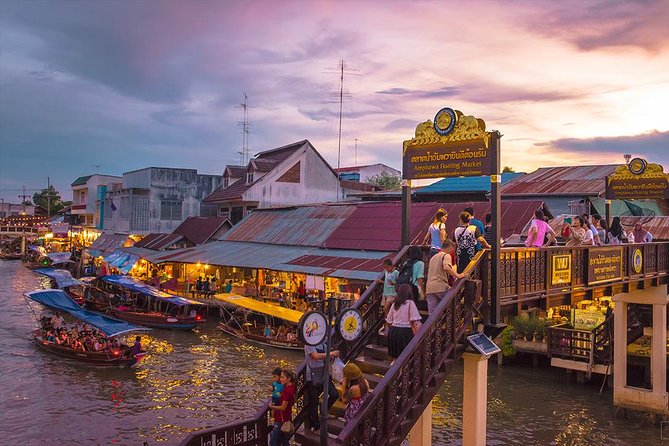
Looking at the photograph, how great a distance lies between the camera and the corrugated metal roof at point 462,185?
127ft

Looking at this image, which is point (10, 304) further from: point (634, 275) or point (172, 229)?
point (634, 275)

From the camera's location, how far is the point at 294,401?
9742 mm

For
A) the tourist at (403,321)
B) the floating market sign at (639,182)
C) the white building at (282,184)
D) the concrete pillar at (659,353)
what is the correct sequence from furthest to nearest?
the white building at (282,184)
the floating market sign at (639,182)
the concrete pillar at (659,353)
the tourist at (403,321)

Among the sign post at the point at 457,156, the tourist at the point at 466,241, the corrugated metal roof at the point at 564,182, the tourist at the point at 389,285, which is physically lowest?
the tourist at the point at 389,285

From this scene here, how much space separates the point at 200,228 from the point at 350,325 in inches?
1738

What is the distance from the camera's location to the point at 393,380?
867 cm

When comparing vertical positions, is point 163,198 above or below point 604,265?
above

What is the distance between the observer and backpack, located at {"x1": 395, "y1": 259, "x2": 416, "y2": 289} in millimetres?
10695

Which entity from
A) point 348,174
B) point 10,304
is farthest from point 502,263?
point 348,174

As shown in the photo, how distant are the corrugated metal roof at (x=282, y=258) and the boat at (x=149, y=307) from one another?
3.21 metres

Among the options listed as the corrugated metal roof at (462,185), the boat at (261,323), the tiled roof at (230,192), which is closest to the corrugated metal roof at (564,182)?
the corrugated metal roof at (462,185)

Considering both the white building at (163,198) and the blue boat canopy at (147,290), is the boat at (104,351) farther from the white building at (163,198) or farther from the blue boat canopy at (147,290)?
the white building at (163,198)

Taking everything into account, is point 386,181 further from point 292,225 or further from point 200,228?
point 292,225

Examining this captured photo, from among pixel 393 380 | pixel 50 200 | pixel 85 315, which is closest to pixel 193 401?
pixel 85 315
